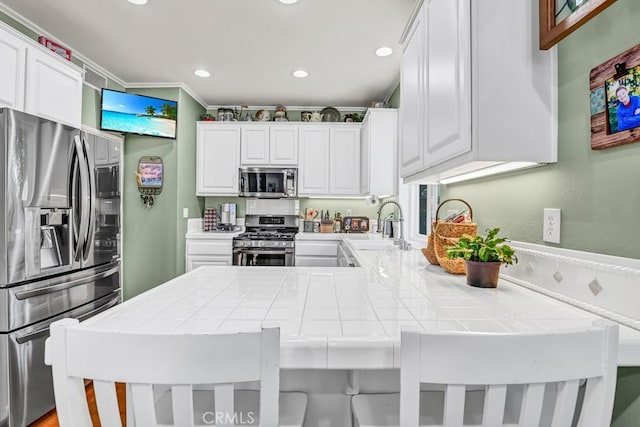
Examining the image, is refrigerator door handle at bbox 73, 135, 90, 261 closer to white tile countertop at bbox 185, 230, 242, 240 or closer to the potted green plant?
white tile countertop at bbox 185, 230, 242, 240

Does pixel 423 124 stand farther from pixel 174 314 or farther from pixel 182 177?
pixel 182 177

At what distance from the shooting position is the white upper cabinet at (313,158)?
4.24 meters

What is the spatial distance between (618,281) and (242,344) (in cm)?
100

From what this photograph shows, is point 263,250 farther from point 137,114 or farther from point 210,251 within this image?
point 137,114

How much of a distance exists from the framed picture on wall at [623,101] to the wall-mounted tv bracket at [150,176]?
3.81m

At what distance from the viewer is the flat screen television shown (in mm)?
3424

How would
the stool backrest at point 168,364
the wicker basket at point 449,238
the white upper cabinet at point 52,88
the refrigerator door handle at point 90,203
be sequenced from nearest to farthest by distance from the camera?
the stool backrest at point 168,364, the wicker basket at point 449,238, the white upper cabinet at point 52,88, the refrigerator door handle at point 90,203

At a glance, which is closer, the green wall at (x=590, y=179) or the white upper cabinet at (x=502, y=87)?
the green wall at (x=590, y=179)

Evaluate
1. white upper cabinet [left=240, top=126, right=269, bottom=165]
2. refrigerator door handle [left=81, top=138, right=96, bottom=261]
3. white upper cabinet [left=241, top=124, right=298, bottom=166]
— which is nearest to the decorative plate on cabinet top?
white upper cabinet [left=241, top=124, right=298, bottom=166]

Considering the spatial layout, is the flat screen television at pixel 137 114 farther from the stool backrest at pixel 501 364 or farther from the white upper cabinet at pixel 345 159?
the stool backrest at pixel 501 364

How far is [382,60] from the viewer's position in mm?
3133

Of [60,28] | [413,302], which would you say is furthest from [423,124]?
[60,28]

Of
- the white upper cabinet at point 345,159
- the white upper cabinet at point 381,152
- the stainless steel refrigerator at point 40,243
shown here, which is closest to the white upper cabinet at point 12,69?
the stainless steel refrigerator at point 40,243

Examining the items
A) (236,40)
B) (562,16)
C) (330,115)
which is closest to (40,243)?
(236,40)
